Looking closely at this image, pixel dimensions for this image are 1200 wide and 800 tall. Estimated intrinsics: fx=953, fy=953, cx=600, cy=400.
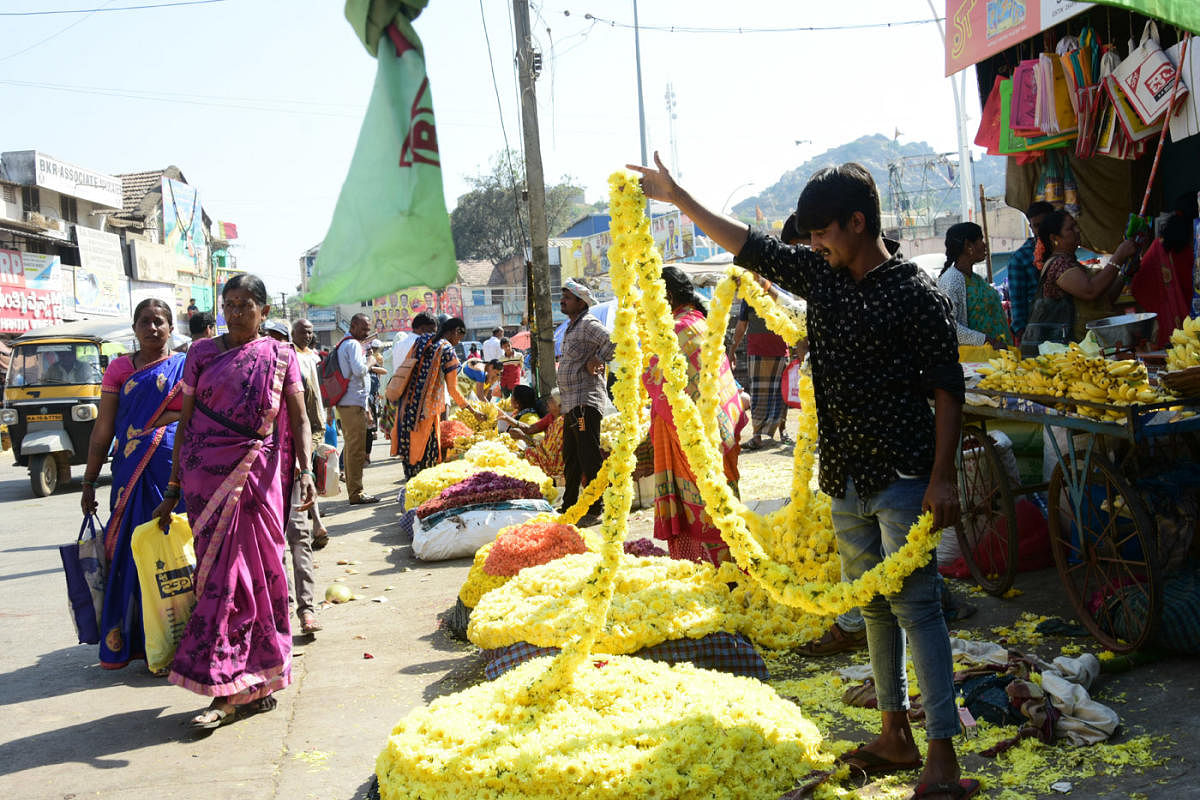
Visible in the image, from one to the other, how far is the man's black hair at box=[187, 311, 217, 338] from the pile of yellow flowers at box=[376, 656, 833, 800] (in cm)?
368

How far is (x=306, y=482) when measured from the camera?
554cm

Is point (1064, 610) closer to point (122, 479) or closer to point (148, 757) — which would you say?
point (148, 757)

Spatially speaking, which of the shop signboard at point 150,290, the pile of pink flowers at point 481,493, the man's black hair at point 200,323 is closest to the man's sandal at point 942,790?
the man's black hair at point 200,323

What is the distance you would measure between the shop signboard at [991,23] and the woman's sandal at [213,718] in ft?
25.8

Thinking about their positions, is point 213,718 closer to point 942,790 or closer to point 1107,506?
point 942,790

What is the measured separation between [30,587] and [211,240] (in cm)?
5269

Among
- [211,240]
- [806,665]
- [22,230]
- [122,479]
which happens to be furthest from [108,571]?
[211,240]

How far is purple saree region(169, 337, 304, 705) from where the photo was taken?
4.91 metres

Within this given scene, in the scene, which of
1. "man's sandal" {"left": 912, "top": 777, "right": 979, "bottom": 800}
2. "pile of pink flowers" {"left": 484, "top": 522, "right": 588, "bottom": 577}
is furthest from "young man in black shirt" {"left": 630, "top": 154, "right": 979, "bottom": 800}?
"pile of pink flowers" {"left": 484, "top": 522, "right": 588, "bottom": 577}

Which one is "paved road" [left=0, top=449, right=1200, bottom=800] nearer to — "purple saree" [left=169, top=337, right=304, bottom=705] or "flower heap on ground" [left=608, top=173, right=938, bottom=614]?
"purple saree" [left=169, top=337, right=304, bottom=705]

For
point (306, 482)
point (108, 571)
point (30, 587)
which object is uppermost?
point (306, 482)

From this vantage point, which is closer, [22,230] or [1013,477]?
[1013,477]

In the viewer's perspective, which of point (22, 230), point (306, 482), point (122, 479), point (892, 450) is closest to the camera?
point (892, 450)

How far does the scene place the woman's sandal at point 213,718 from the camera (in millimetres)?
4766
